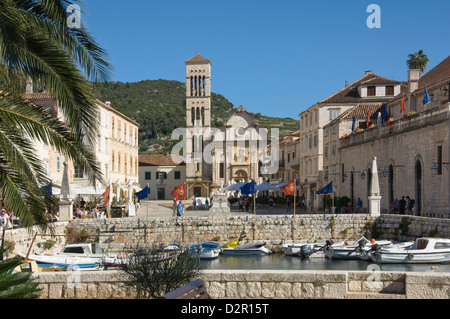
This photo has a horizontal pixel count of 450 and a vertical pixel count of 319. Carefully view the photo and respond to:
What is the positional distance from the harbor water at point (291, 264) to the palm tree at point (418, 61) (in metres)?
43.6

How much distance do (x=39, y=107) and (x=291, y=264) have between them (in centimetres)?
1987

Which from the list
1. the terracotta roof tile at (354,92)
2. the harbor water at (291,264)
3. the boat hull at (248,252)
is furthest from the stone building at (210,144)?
the harbor water at (291,264)

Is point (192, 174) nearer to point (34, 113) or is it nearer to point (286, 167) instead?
point (286, 167)

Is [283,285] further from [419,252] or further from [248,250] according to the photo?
[248,250]

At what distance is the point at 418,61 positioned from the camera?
64938mm

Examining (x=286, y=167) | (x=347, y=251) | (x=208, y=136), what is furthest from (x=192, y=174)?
(x=347, y=251)

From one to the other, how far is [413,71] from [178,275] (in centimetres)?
3585

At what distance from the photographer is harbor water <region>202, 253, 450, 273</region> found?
974 inches

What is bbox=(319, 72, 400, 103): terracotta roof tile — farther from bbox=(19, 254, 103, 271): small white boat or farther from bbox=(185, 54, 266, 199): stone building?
bbox=(19, 254, 103, 271): small white boat

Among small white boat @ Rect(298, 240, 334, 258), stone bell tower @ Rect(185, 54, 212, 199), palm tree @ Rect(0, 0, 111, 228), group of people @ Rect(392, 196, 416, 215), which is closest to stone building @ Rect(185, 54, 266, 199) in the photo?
stone bell tower @ Rect(185, 54, 212, 199)

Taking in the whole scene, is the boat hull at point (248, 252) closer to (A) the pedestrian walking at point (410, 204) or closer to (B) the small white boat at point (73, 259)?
(B) the small white boat at point (73, 259)

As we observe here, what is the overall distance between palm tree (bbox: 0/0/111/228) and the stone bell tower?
73.6 metres

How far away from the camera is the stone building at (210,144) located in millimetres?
80625

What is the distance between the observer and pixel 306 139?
61.8m
